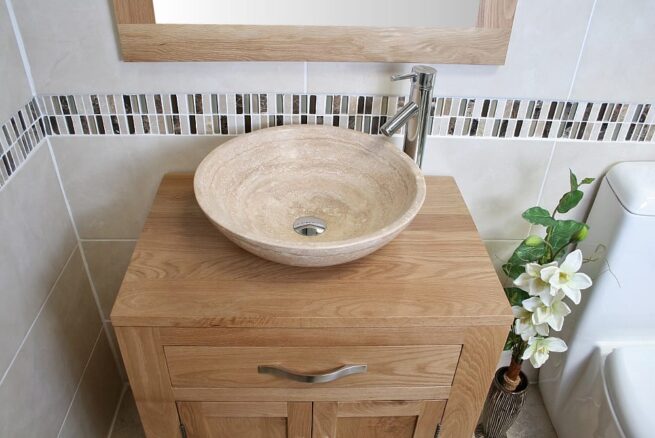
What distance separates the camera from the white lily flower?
1173 millimetres

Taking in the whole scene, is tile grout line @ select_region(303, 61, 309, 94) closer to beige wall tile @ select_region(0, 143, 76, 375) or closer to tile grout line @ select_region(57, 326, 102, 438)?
beige wall tile @ select_region(0, 143, 76, 375)

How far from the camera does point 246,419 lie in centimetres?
109

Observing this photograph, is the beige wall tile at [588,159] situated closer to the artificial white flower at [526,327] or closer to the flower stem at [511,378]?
the artificial white flower at [526,327]

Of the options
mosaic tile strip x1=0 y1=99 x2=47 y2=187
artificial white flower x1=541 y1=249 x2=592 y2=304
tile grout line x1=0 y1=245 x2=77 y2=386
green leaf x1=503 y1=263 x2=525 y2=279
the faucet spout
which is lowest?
tile grout line x1=0 y1=245 x2=77 y2=386

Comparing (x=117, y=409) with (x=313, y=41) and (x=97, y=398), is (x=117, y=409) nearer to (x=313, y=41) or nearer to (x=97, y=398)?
(x=97, y=398)

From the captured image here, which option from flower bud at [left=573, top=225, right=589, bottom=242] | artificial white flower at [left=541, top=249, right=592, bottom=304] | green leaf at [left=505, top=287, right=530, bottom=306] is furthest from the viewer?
green leaf at [left=505, top=287, right=530, bottom=306]

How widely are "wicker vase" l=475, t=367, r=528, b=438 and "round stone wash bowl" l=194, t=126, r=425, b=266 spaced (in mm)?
713

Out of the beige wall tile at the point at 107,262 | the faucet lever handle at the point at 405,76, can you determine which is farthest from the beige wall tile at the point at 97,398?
the faucet lever handle at the point at 405,76

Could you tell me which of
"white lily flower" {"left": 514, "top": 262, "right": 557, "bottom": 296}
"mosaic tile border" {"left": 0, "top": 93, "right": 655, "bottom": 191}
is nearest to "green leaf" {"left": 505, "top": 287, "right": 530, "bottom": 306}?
"white lily flower" {"left": 514, "top": 262, "right": 557, "bottom": 296}

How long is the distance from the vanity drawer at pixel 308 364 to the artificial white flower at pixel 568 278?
30 cm

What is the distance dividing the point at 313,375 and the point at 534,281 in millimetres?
535

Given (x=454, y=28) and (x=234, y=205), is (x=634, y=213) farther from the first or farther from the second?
(x=234, y=205)

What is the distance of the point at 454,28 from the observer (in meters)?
1.10

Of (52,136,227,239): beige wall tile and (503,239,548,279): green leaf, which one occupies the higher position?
(52,136,227,239): beige wall tile
